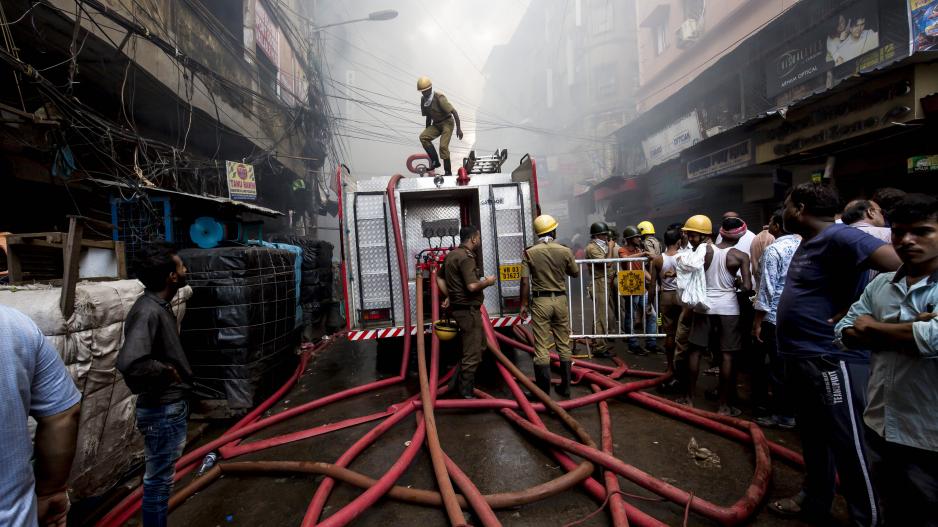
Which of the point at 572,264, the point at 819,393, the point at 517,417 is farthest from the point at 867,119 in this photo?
the point at 517,417

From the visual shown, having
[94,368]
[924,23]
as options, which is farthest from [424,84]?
[924,23]

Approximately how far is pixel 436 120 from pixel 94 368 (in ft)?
18.9

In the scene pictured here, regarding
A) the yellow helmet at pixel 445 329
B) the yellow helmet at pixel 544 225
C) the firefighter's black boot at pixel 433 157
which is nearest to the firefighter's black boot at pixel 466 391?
the yellow helmet at pixel 445 329

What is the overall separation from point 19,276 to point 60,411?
283 cm

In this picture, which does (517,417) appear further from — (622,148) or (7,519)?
(622,148)

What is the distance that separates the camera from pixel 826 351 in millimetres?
2348

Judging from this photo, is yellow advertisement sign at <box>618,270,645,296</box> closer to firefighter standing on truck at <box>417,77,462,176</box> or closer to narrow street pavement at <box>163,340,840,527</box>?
narrow street pavement at <box>163,340,840,527</box>

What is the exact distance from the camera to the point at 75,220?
123 inches

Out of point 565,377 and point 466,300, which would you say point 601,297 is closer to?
point 565,377

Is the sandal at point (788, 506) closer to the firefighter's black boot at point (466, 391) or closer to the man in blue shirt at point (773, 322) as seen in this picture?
the man in blue shirt at point (773, 322)

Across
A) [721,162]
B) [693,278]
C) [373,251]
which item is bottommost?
[693,278]

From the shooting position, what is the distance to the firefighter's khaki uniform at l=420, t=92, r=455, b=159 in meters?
7.07

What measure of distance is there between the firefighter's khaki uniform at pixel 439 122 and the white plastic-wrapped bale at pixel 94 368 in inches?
192

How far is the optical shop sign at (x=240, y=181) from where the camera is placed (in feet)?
30.0
